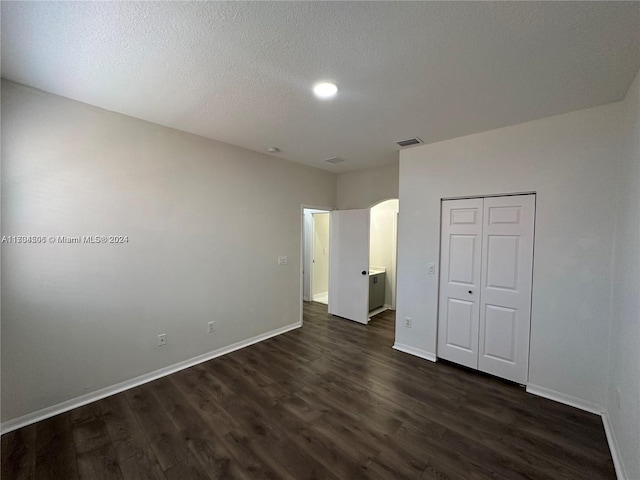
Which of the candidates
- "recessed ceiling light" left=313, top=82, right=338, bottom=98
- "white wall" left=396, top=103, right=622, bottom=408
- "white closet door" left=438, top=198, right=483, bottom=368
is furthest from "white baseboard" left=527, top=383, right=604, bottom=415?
"recessed ceiling light" left=313, top=82, right=338, bottom=98

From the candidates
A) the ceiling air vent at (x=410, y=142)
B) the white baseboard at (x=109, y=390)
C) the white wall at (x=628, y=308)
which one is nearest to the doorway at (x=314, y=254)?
the white baseboard at (x=109, y=390)

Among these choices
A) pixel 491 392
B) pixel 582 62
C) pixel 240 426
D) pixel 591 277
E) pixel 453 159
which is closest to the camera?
pixel 582 62

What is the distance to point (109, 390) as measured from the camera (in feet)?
8.16

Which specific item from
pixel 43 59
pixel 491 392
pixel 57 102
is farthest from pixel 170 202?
pixel 491 392

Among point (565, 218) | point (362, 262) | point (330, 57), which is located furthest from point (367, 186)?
point (330, 57)

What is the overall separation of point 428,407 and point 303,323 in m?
2.58

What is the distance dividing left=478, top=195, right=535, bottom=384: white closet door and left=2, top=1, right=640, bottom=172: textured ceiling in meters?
0.98

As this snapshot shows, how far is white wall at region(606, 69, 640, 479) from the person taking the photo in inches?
61.4

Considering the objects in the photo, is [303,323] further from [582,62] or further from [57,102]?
[582,62]

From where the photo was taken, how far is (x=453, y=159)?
10.1 ft

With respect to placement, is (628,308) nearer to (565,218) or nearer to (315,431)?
(565,218)

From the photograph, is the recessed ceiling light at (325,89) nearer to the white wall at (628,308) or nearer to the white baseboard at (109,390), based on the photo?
the white wall at (628,308)

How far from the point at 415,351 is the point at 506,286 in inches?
55.5

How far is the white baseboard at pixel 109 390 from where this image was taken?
6.75 ft
